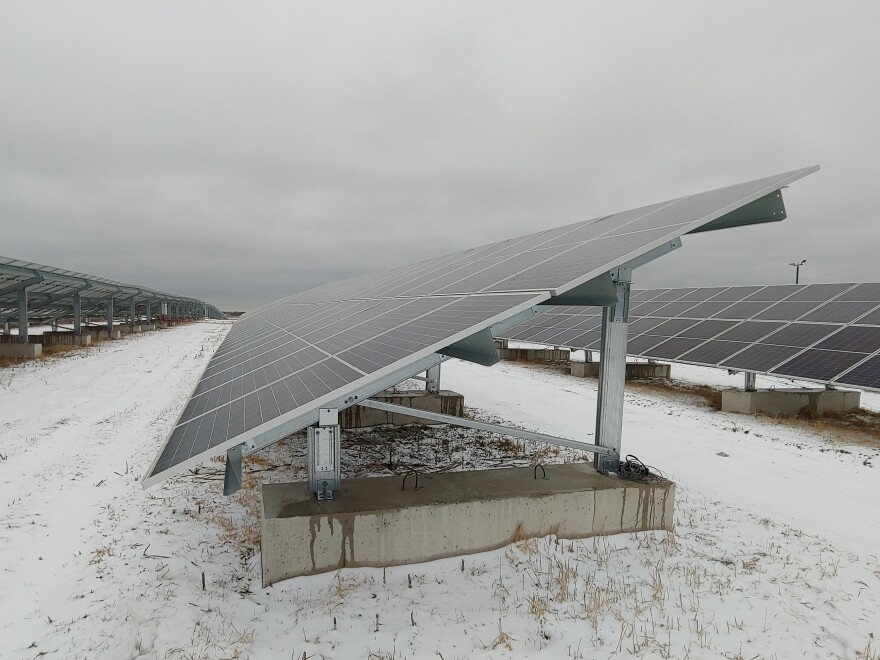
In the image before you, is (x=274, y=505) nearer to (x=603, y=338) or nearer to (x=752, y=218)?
(x=603, y=338)

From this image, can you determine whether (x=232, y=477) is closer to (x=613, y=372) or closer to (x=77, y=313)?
(x=613, y=372)

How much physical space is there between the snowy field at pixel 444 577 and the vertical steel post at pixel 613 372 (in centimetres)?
146

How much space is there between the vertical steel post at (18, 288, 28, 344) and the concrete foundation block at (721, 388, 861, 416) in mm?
36329

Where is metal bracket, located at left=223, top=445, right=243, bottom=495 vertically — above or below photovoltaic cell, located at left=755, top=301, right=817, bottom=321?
below

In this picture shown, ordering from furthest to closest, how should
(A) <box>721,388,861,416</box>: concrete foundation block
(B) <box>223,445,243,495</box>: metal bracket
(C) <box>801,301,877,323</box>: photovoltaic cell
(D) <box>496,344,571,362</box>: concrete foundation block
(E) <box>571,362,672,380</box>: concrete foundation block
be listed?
(D) <box>496,344,571,362</box>: concrete foundation block → (E) <box>571,362,672,380</box>: concrete foundation block → (C) <box>801,301,877,323</box>: photovoltaic cell → (A) <box>721,388,861,416</box>: concrete foundation block → (B) <box>223,445,243,495</box>: metal bracket

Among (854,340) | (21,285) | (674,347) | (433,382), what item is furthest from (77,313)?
(854,340)

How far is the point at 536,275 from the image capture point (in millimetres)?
5941

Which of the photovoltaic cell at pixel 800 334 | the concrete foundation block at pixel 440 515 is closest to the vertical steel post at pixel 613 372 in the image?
the concrete foundation block at pixel 440 515

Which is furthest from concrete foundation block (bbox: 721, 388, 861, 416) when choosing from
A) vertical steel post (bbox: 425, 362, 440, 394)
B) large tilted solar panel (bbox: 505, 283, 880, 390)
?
vertical steel post (bbox: 425, 362, 440, 394)

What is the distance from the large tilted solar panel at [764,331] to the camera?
46.5 ft

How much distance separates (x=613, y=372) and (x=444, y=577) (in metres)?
3.79

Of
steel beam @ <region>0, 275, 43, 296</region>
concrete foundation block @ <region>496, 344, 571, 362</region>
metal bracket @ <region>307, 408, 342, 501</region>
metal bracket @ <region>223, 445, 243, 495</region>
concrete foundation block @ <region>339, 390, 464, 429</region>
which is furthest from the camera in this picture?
concrete foundation block @ <region>496, 344, 571, 362</region>

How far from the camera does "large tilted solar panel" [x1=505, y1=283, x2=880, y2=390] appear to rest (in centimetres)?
1418

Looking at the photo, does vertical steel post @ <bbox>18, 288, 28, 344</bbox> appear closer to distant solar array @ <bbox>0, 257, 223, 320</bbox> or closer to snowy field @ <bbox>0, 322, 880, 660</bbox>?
distant solar array @ <bbox>0, 257, 223, 320</bbox>
